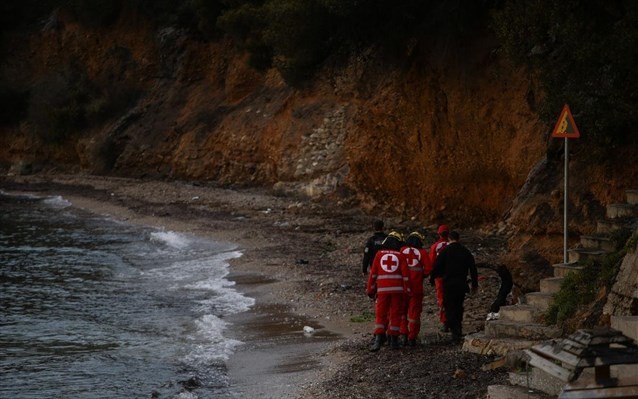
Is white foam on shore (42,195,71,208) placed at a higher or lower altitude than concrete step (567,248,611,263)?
lower

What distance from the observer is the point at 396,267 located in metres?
13.7

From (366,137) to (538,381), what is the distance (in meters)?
22.5

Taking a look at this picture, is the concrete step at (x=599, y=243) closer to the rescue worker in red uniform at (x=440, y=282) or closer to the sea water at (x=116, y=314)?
the rescue worker in red uniform at (x=440, y=282)

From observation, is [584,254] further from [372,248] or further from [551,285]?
[372,248]

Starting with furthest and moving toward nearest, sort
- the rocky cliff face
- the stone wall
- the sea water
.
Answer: the rocky cliff face < the sea water < the stone wall

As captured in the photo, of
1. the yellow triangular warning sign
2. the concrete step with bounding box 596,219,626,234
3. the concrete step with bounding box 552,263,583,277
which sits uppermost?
the yellow triangular warning sign

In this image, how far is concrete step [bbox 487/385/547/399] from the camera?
9.69 metres

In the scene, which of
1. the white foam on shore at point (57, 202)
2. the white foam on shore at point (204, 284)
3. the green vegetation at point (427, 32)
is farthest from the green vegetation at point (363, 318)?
the white foam on shore at point (57, 202)

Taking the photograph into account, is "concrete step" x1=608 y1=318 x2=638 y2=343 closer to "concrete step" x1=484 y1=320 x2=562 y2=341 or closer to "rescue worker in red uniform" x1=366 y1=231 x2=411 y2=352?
"concrete step" x1=484 y1=320 x2=562 y2=341

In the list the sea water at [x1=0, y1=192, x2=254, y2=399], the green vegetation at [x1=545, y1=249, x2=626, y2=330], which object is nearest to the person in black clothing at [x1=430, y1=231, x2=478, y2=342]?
the green vegetation at [x1=545, y1=249, x2=626, y2=330]

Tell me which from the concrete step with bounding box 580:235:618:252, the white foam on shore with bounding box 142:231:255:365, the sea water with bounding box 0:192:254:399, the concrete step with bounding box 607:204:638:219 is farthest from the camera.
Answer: the white foam on shore with bounding box 142:231:255:365

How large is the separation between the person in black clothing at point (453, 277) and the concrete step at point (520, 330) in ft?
4.21

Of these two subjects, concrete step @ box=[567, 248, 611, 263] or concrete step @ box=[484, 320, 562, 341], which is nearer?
concrete step @ box=[484, 320, 562, 341]

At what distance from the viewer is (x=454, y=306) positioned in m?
13.8
